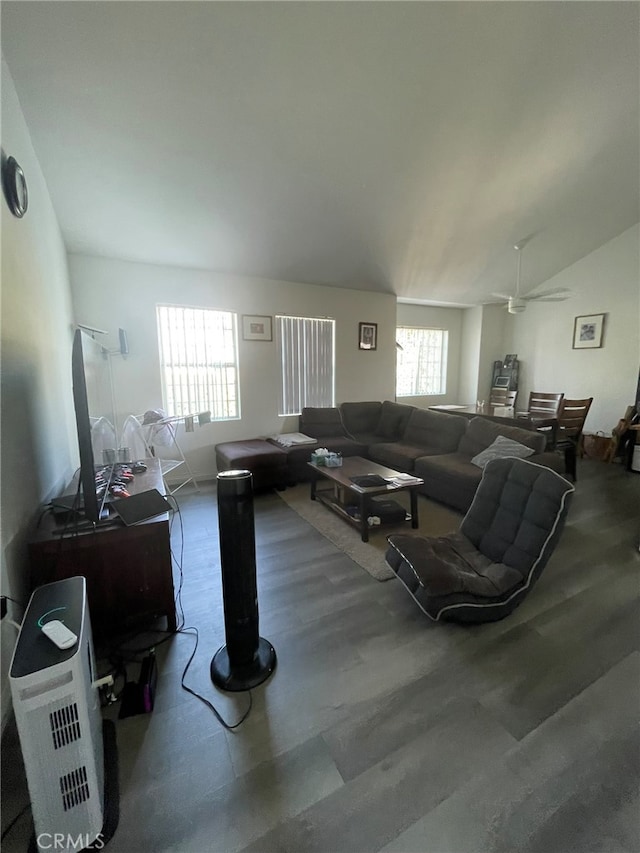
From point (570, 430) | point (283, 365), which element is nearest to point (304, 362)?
point (283, 365)

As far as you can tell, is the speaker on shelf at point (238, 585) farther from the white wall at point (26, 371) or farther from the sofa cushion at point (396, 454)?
the sofa cushion at point (396, 454)

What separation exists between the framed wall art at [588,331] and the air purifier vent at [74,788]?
7.08 meters

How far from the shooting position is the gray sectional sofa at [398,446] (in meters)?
3.28

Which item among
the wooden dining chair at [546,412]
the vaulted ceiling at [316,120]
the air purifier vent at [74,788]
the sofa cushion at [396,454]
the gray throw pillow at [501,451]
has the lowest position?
the air purifier vent at [74,788]

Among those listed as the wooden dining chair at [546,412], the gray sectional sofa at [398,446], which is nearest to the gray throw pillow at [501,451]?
the gray sectional sofa at [398,446]

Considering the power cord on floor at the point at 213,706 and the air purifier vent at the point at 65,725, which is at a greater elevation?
the air purifier vent at the point at 65,725

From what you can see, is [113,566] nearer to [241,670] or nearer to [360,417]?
[241,670]

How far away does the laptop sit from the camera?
166cm

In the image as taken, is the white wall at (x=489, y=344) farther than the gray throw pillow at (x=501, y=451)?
Yes

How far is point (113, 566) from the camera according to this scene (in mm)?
1645

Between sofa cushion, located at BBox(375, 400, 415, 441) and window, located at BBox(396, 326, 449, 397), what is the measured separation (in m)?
1.60

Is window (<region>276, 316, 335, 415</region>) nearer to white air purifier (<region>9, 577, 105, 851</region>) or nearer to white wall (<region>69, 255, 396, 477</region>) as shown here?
white wall (<region>69, 255, 396, 477</region>)

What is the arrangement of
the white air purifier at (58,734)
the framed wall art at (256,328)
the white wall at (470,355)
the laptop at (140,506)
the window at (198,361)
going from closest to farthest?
the white air purifier at (58,734), the laptop at (140,506), the window at (198,361), the framed wall art at (256,328), the white wall at (470,355)

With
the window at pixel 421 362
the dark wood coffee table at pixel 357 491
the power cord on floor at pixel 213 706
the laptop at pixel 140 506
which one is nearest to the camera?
the power cord on floor at pixel 213 706
